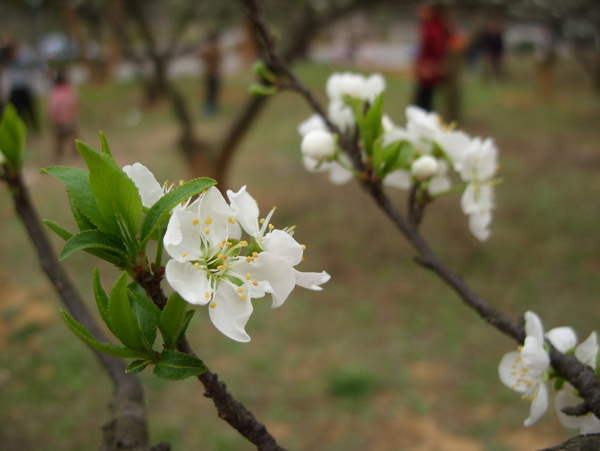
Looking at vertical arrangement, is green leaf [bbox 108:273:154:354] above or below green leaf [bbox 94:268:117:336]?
below

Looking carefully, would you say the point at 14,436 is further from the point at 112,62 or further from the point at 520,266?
the point at 112,62

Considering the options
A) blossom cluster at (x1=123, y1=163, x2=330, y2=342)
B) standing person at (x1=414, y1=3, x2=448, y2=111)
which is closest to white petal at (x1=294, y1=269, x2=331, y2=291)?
blossom cluster at (x1=123, y1=163, x2=330, y2=342)

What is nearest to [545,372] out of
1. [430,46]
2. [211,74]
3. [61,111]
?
[430,46]

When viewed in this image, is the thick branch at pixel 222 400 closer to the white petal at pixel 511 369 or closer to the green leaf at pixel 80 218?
the green leaf at pixel 80 218

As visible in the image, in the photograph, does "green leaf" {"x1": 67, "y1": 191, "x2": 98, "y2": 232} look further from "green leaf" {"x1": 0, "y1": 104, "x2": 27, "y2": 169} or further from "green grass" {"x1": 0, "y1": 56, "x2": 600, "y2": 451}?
"green grass" {"x1": 0, "y1": 56, "x2": 600, "y2": 451}

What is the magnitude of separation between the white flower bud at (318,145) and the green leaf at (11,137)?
0.60 m

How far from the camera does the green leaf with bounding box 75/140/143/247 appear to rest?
59 cm

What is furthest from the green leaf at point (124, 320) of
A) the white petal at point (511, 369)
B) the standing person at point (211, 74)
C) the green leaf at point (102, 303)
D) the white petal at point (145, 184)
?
the standing person at point (211, 74)

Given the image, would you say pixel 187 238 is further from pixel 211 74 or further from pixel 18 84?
pixel 211 74

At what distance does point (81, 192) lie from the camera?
62 centimetres

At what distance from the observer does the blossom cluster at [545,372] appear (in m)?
0.77

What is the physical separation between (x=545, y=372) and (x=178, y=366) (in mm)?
530

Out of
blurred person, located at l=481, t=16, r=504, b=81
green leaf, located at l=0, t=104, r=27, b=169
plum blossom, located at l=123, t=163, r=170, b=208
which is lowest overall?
plum blossom, located at l=123, t=163, r=170, b=208

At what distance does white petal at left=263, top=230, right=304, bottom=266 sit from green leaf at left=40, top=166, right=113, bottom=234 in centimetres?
17
